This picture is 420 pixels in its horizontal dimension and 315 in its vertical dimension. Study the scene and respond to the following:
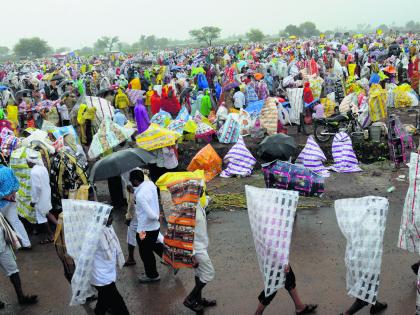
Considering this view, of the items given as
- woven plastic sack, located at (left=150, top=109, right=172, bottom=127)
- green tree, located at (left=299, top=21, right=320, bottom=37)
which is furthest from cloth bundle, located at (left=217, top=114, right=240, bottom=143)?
green tree, located at (left=299, top=21, right=320, bottom=37)

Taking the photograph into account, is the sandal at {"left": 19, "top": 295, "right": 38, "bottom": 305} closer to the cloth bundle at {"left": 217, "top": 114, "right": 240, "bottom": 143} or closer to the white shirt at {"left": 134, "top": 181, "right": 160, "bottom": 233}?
the white shirt at {"left": 134, "top": 181, "right": 160, "bottom": 233}

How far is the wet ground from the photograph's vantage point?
425 centimetres

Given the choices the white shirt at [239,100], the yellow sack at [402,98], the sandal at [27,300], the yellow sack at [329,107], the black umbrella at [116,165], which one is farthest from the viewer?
the yellow sack at [402,98]

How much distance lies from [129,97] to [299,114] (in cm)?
571

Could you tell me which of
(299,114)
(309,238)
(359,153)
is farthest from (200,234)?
(299,114)

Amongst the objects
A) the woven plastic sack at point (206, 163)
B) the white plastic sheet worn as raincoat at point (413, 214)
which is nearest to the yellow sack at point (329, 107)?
the woven plastic sack at point (206, 163)

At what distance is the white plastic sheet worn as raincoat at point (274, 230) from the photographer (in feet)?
11.6

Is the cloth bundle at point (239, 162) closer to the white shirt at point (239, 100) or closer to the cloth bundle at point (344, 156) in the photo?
the cloth bundle at point (344, 156)

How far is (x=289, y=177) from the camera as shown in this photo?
5230 mm

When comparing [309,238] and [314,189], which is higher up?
[314,189]

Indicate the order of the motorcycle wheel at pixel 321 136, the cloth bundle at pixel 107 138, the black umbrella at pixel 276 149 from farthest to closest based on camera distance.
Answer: the motorcycle wheel at pixel 321 136 → the cloth bundle at pixel 107 138 → the black umbrella at pixel 276 149

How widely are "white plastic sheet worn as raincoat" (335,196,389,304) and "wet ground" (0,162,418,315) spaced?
0.64 metres

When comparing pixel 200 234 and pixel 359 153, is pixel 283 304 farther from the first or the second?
pixel 359 153

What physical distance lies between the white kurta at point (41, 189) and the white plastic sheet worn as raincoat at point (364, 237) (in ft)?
12.7
